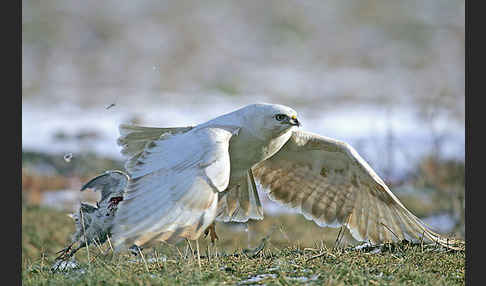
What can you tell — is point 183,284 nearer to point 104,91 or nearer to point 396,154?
point 396,154

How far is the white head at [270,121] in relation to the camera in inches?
203

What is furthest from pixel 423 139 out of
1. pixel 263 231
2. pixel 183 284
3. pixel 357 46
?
pixel 357 46

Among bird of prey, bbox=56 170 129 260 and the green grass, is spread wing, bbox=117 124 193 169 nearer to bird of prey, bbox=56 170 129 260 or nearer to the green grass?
bird of prey, bbox=56 170 129 260

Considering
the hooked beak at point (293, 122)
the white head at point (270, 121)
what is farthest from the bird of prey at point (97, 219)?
the hooked beak at point (293, 122)

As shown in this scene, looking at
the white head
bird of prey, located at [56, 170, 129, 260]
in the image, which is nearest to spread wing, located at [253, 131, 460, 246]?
the white head

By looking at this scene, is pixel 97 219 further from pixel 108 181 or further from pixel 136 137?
pixel 136 137

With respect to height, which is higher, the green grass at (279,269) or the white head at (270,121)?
the white head at (270,121)

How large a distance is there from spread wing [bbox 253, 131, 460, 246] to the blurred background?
3.73m

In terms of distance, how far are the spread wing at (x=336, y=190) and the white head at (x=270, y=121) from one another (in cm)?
62

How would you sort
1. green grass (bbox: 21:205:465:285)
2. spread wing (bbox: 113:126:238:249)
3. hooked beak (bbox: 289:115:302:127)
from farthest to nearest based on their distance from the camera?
1. hooked beak (bbox: 289:115:302:127)
2. green grass (bbox: 21:205:465:285)
3. spread wing (bbox: 113:126:238:249)

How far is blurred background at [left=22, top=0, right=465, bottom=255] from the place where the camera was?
43.2 feet

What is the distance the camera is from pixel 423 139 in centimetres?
1566

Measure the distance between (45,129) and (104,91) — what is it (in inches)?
262

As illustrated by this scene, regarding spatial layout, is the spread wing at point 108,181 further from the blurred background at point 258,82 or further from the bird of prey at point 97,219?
the blurred background at point 258,82
